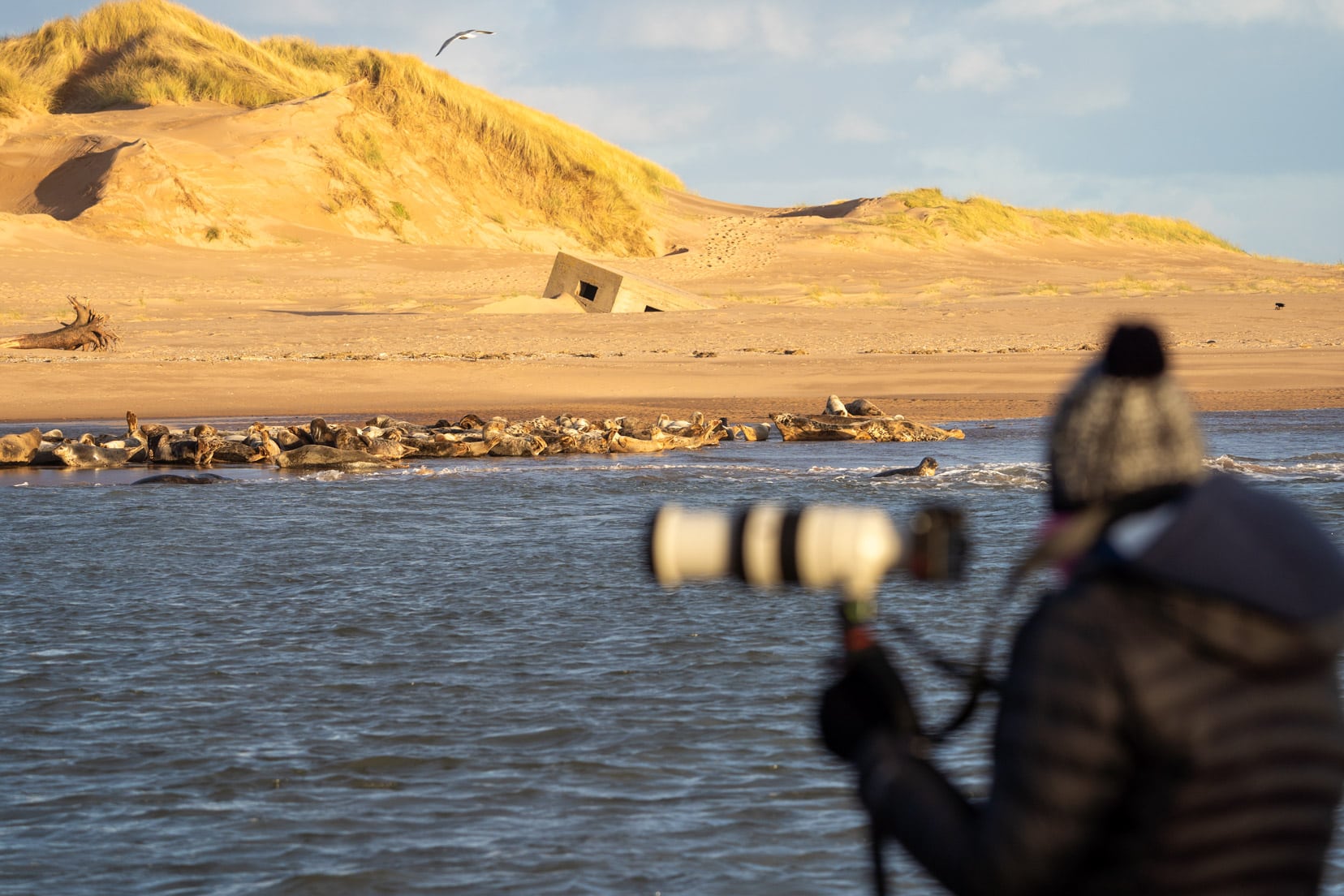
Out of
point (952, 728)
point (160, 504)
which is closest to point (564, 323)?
point (160, 504)

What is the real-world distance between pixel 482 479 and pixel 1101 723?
429 inches

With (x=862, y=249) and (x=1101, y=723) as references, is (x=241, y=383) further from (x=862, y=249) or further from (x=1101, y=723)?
(x=862, y=249)

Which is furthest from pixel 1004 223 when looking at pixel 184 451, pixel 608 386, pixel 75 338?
pixel 184 451

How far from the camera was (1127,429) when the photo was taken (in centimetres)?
163

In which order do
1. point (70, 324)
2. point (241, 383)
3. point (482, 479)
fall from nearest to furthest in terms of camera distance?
point (482, 479) < point (241, 383) < point (70, 324)

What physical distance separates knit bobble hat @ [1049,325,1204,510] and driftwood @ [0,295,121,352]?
69.9ft

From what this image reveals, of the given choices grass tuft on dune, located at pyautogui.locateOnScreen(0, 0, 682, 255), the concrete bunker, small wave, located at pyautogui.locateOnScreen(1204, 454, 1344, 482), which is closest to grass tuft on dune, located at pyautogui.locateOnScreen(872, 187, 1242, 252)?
grass tuft on dune, located at pyautogui.locateOnScreen(0, 0, 682, 255)

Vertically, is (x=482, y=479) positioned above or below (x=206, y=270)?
below

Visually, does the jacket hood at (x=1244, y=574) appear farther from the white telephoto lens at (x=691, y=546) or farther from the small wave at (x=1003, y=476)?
the small wave at (x=1003, y=476)

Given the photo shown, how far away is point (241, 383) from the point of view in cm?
1878

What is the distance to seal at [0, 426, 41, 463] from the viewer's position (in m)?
12.8

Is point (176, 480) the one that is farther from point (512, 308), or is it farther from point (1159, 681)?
point (512, 308)

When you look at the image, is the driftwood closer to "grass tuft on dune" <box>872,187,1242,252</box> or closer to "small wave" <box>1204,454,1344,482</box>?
"small wave" <box>1204,454,1344,482</box>

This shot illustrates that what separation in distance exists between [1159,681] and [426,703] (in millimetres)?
4242
